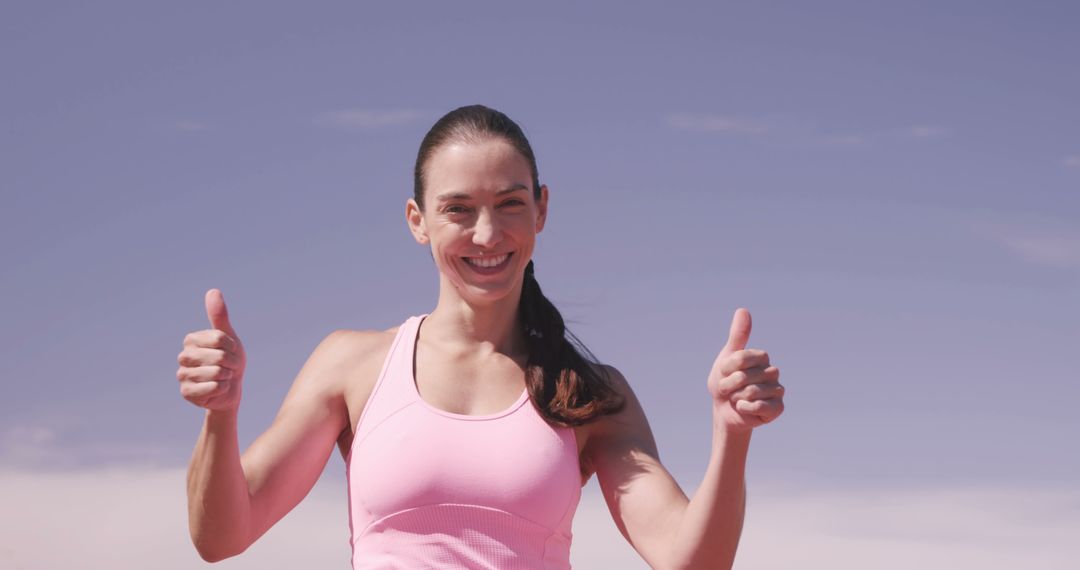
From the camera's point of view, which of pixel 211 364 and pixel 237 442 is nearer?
pixel 211 364

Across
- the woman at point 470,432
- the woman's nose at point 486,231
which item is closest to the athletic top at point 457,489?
the woman at point 470,432

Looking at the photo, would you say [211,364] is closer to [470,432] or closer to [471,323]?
[470,432]

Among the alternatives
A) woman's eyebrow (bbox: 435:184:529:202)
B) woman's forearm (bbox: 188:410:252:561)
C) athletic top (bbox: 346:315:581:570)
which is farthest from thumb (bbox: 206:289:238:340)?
woman's eyebrow (bbox: 435:184:529:202)

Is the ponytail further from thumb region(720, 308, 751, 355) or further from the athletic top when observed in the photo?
thumb region(720, 308, 751, 355)

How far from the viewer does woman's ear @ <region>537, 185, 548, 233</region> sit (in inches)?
241

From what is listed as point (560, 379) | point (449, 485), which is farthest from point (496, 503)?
point (560, 379)

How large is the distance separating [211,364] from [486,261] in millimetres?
1430

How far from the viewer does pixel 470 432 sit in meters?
5.65

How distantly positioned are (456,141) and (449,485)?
146cm

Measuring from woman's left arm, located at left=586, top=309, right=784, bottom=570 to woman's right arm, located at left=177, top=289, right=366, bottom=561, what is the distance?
116cm

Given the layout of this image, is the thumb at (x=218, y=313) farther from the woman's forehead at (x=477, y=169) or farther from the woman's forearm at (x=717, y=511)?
the woman's forearm at (x=717, y=511)

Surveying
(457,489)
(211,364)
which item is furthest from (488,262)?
(211,364)

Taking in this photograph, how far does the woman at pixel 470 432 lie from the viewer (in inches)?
215

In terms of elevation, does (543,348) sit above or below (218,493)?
above
